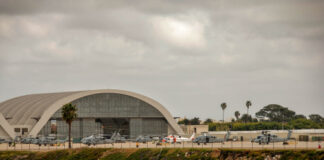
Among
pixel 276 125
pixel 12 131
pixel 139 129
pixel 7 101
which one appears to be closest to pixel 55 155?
pixel 12 131

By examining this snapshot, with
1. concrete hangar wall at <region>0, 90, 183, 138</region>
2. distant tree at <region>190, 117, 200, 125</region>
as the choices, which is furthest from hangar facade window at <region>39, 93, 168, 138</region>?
distant tree at <region>190, 117, 200, 125</region>

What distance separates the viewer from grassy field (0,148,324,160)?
61.2 metres

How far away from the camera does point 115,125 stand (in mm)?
125188

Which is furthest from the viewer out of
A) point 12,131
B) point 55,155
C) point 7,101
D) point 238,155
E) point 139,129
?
point 7,101

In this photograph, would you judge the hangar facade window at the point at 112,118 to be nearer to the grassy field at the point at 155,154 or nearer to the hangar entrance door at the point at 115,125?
A: the hangar entrance door at the point at 115,125

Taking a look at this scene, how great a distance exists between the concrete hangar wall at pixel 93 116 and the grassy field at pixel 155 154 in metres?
24.1

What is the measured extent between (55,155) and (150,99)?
4344 cm

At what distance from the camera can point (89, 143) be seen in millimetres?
93750

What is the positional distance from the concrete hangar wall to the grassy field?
79.0ft

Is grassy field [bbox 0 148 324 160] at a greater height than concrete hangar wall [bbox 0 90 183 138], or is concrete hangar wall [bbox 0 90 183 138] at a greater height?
concrete hangar wall [bbox 0 90 183 138]

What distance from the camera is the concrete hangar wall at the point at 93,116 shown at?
364ft

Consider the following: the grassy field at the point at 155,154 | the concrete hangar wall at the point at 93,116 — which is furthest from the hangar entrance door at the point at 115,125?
the grassy field at the point at 155,154

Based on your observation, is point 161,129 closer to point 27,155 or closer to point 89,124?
point 89,124

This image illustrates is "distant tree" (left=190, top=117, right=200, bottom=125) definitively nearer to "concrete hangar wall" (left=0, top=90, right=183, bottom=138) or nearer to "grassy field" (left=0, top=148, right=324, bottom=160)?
"concrete hangar wall" (left=0, top=90, right=183, bottom=138)
